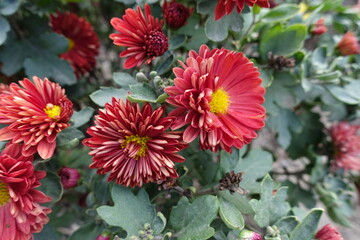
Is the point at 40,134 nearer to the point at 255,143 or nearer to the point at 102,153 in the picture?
the point at 102,153

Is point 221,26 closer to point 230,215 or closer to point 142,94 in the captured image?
point 142,94

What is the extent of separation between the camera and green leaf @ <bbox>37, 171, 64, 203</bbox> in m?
0.74

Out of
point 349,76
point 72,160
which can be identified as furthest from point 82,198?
point 349,76

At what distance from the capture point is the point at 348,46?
1020mm

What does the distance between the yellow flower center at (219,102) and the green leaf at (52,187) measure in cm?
39

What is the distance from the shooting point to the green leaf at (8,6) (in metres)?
0.90

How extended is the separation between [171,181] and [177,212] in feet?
0.21

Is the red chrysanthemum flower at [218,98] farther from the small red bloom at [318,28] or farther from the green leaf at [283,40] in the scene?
the small red bloom at [318,28]

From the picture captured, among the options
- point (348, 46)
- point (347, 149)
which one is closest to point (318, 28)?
point (348, 46)

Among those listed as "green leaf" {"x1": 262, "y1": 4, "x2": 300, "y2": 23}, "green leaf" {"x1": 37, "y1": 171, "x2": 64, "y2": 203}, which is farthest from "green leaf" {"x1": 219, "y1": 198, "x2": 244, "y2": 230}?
"green leaf" {"x1": 262, "y1": 4, "x2": 300, "y2": 23}

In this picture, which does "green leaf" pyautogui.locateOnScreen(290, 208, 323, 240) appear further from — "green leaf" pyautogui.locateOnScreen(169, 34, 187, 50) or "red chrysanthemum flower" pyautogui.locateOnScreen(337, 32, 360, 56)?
"red chrysanthemum flower" pyautogui.locateOnScreen(337, 32, 360, 56)

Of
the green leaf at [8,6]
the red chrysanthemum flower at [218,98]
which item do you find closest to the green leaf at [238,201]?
the red chrysanthemum flower at [218,98]

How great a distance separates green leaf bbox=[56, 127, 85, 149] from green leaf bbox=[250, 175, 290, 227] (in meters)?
0.39

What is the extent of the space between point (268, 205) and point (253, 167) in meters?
0.13
